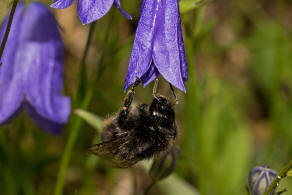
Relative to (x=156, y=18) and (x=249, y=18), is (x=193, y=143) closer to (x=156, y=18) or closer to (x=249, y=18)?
(x=156, y=18)

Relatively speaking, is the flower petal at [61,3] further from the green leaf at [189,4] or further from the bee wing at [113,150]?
the green leaf at [189,4]

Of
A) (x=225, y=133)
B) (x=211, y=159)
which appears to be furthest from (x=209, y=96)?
(x=211, y=159)

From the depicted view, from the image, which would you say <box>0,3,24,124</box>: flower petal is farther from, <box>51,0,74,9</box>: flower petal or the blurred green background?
<box>51,0,74,9</box>: flower petal

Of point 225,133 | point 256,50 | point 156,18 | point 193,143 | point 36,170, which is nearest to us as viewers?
point 156,18

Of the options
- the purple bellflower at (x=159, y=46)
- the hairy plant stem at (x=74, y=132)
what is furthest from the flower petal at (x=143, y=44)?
the hairy plant stem at (x=74, y=132)

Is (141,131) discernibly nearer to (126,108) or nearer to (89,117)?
(126,108)
